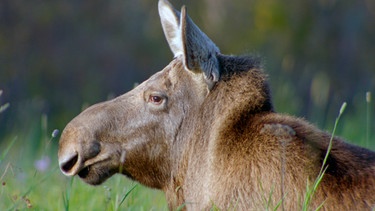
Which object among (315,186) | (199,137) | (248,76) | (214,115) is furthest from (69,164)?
(315,186)

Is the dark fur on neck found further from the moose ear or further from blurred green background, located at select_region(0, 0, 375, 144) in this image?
blurred green background, located at select_region(0, 0, 375, 144)

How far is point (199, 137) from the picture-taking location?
18.0 feet

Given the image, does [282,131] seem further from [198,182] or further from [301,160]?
[198,182]

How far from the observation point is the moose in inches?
199

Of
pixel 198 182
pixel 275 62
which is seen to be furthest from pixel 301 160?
pixel 275 62

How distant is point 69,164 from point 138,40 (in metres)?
Result: 17.1

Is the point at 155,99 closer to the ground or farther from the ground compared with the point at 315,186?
farther from the ground

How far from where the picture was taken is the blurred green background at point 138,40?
20125 mm

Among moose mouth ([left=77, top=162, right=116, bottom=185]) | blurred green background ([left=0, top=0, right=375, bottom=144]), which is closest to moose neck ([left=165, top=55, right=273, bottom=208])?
moose mouth ([left=77, top=162, right=116, bottom=185])

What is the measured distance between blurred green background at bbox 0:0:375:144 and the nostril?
13.8m

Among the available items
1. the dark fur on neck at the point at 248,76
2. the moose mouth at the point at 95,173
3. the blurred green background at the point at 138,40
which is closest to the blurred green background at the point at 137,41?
the blurred green background at the point at 138,40

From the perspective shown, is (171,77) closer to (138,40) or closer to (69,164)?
(69,164)

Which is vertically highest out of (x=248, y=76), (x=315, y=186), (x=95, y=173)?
(x=248, y=76)

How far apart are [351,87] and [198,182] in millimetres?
15504
